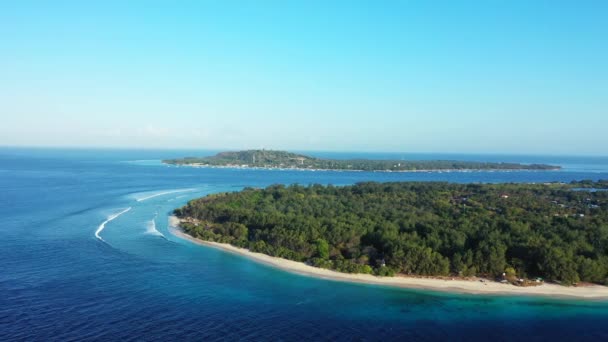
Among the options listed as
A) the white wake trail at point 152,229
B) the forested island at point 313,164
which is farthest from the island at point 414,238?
the forested island at point 313,164

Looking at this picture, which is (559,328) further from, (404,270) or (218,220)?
(218,220)

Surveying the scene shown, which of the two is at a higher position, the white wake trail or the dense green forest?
the dense green forest

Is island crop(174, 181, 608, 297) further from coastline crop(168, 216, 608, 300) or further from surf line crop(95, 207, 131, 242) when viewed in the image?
surf line crop(95, 207, 131, 242)

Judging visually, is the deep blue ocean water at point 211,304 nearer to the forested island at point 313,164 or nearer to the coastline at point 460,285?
the coastline at point 460,285

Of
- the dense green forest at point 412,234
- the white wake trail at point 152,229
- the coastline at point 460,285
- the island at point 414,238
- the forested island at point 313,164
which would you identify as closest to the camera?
the coastline at point 460,285

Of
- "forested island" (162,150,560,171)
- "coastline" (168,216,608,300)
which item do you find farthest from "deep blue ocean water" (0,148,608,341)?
"forested island" (162,150,560,171)

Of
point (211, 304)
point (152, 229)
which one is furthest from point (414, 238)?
point (152, 229)
